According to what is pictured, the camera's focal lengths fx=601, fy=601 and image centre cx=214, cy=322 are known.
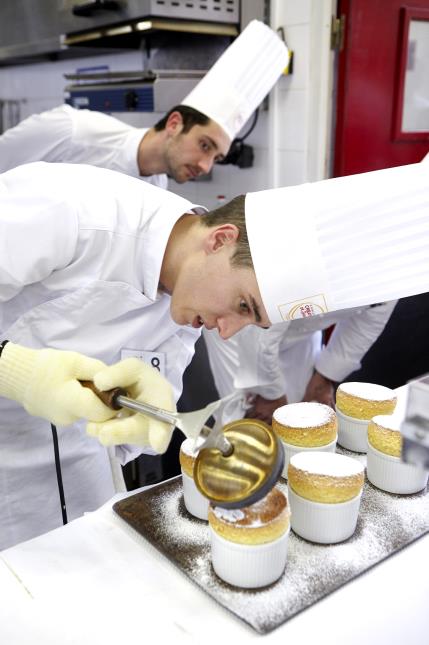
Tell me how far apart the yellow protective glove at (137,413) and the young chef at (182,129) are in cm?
138

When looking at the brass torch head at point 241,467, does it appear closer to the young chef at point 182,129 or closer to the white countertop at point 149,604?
the white countertop at point 149,604

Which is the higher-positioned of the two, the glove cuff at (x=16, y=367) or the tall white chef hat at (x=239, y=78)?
the tall white chef hat at (x=239, y=78)

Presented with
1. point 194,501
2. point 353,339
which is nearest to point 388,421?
point 194,501

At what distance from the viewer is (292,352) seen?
215cm

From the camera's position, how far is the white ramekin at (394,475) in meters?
0.99

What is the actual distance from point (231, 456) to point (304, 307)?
363 mm

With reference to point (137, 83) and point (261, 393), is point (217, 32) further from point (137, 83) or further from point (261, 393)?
point (261, 393)

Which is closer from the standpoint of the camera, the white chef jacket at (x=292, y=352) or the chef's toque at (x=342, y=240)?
the chef's toque at (x=342, y=240)

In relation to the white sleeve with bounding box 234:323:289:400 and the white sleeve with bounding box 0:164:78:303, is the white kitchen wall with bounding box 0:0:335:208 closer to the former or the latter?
the white sleeve with bounding box 234:323:289:400

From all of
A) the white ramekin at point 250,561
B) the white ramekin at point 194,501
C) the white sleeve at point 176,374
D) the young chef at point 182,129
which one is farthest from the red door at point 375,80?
the white ramekin at point 250,561

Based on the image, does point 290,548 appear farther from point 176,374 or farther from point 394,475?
point 176,374

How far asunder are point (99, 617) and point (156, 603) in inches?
3.0

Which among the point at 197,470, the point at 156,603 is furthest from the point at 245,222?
the point at 156,603

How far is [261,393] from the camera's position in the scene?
1.98 m
